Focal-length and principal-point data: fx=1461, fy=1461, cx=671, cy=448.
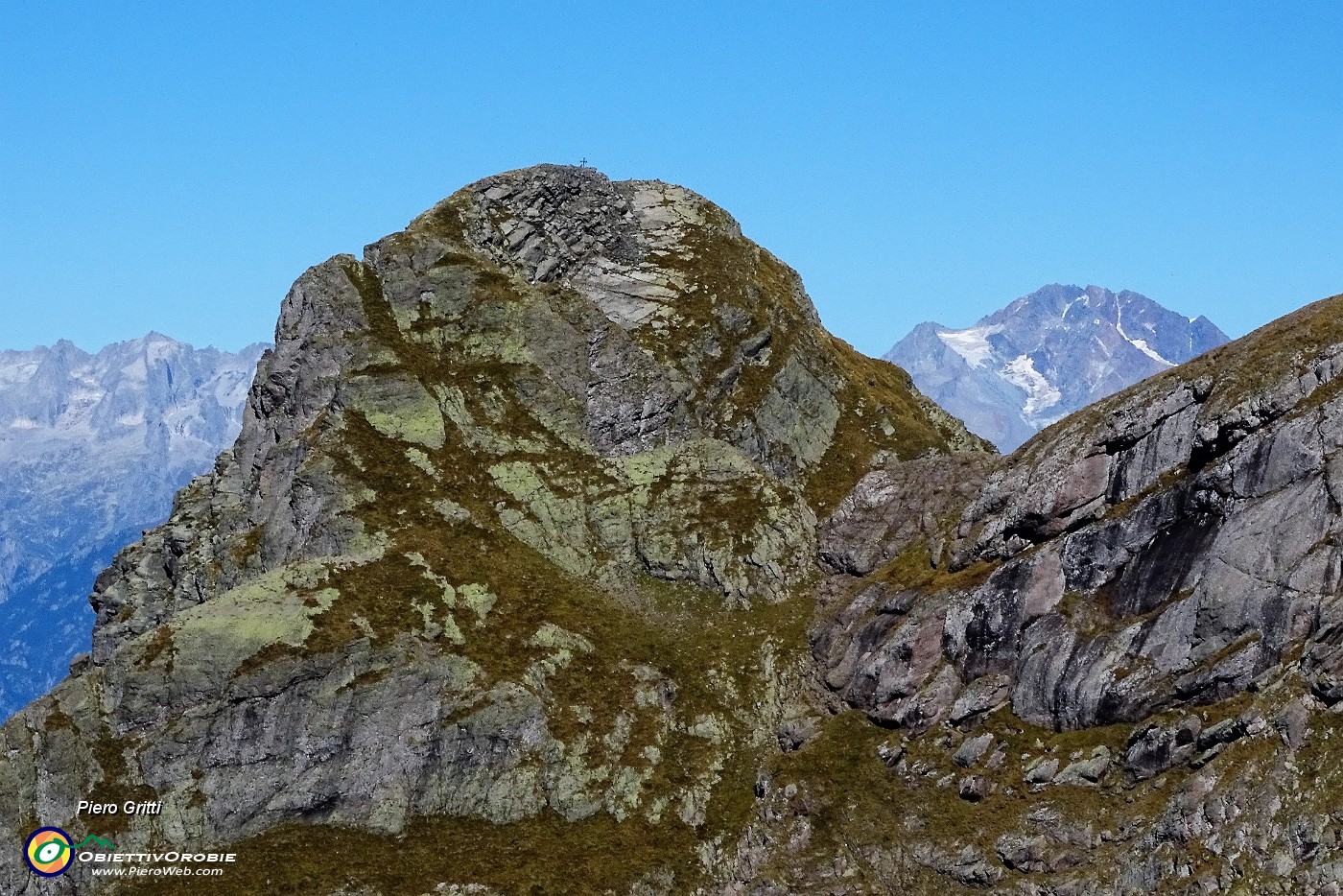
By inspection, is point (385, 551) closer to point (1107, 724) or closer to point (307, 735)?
point (307, 735)

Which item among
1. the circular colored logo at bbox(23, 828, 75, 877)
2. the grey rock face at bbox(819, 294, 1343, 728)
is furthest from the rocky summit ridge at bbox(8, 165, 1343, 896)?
the circular colored logo at bbox(23, 828, 75, 877)

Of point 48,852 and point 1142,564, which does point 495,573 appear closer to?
point 48,852

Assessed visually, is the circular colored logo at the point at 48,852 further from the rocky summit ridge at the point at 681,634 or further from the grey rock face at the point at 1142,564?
the grey rock face at the point at 1142,564

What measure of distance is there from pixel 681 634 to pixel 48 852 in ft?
127

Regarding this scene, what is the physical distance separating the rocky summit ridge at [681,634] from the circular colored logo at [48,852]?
79 centimetres

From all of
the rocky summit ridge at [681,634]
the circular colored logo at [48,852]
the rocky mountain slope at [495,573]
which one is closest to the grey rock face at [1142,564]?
the rocky summit ridge at [681,634]

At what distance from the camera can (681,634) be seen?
94188 millimetres

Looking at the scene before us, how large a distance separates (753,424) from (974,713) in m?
36.7

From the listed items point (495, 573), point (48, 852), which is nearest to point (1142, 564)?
point (495, 573)

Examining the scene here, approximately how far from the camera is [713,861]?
264 feet

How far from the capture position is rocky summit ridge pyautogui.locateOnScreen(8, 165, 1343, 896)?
235ft

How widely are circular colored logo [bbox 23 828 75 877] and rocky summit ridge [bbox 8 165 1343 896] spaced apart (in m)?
0.79

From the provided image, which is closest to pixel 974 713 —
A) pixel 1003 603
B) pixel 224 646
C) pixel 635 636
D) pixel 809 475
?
pixel 1003 603

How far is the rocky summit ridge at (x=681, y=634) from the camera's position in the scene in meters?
71.6
